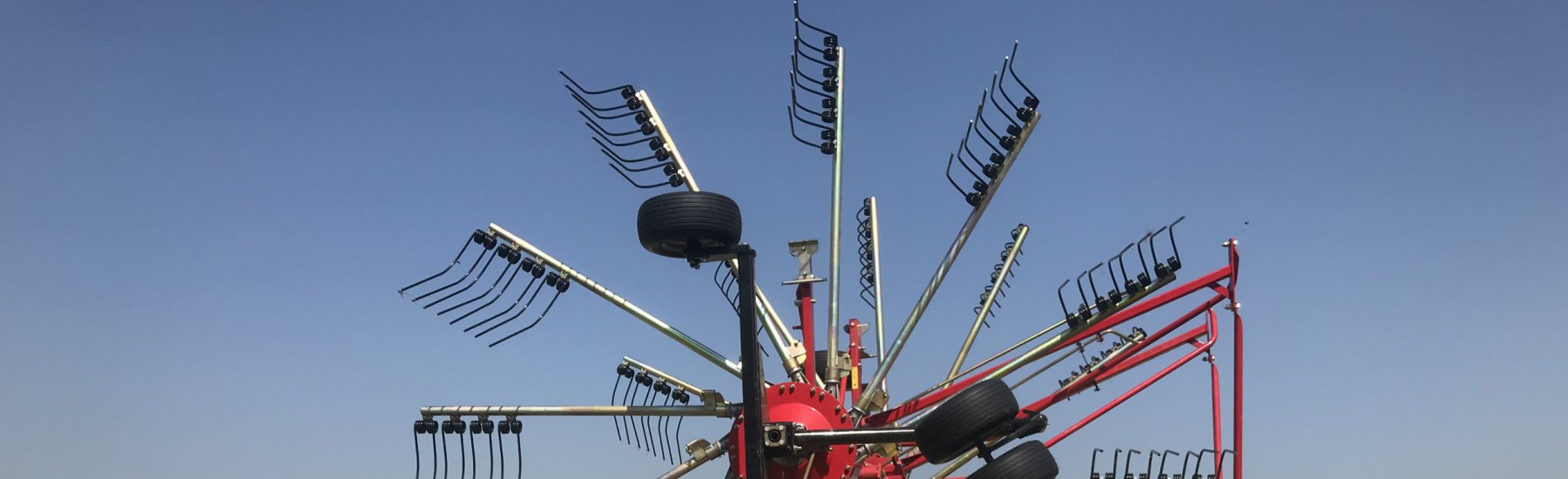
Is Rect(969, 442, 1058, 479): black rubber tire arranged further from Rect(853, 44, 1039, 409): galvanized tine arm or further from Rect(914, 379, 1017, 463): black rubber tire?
Rect(853, 44, 1039, 409): galvanized tine arm

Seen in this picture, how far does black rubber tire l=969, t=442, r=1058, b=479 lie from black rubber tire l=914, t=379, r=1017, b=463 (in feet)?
0.79

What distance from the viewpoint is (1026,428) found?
1088 centimetres

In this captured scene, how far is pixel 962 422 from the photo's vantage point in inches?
417

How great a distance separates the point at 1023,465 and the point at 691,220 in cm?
374

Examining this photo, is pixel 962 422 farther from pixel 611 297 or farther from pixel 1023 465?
pixel 611 297

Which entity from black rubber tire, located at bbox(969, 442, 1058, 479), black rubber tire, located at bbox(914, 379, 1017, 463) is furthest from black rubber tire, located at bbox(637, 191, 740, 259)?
black rubber tire, located at bbox(969, 442, 1058, 479)

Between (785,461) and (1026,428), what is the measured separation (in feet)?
6.89

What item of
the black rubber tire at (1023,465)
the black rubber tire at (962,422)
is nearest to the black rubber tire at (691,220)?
the black rubber tire at (962,422)

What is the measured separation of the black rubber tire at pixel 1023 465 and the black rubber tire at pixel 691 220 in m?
3.26

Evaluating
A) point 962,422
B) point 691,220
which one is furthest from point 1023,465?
point 691,220

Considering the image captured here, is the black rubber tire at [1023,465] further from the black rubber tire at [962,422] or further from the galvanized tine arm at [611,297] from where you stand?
the galvanized tine arm at [611,297]

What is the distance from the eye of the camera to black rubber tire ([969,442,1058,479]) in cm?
1056

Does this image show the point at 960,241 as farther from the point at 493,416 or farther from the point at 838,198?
the point at 493,416

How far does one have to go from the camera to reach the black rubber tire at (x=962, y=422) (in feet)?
34.9
